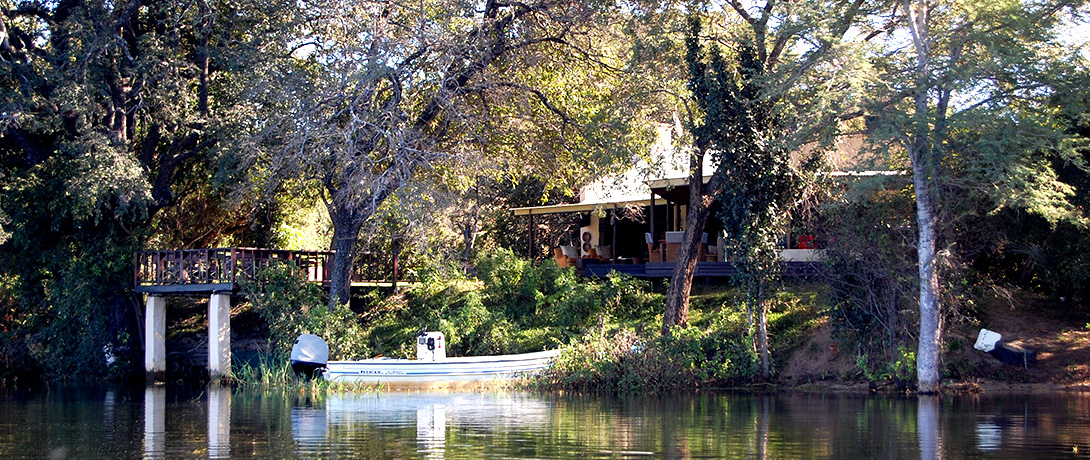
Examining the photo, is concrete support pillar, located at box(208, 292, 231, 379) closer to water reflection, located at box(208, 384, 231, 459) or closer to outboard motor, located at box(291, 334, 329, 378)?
water reflection, located at box(208, 384, 231, 459)

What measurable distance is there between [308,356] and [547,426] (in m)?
9.87

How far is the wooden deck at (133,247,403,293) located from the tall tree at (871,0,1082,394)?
15.4 meters

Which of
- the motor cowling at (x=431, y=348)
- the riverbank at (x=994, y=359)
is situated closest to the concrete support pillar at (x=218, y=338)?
the motor cowling at (x=431, y=348)

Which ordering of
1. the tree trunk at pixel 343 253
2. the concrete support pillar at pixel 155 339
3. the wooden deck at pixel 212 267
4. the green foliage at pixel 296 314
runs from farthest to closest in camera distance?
1. the concrete support pillar at pixel 155 339
2. the wooden deck at pixel 212 267
3. the tree trunk at pixel 343 253
4. the green foliage at pixel 296 314

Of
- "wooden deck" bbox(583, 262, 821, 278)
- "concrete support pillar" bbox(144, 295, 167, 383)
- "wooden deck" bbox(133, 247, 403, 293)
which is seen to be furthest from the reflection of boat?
"concrete support pillar" bbox(144, 295, 167, 383)

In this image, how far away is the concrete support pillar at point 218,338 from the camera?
2681cm

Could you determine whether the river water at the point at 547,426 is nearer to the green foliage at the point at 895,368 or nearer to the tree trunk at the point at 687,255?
the green foliage at the point at 895,368

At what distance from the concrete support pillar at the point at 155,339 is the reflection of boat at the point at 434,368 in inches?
286

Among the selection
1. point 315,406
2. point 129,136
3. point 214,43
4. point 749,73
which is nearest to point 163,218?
point 129,136

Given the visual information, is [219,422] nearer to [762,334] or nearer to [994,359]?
[762,334]

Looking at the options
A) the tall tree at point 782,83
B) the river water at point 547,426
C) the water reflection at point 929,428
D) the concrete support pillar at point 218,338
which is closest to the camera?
the water reflection at point 929,428

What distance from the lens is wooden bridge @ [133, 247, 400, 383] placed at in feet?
87.8

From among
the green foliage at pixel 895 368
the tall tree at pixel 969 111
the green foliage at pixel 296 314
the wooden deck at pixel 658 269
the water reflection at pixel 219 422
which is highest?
the tall tree at pixel 969 111

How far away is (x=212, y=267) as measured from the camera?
27.3m
